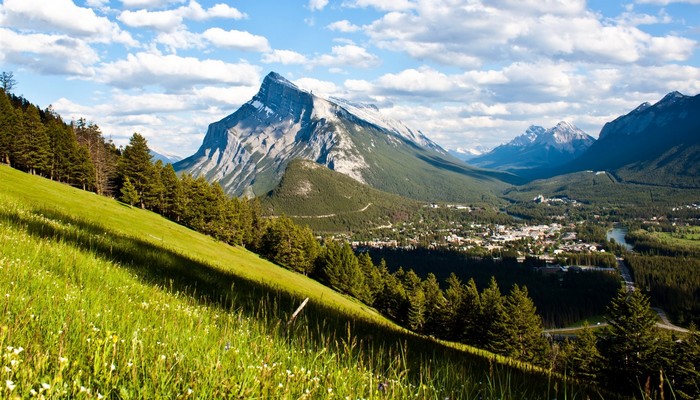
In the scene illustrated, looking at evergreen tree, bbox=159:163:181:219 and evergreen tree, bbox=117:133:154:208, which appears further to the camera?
evergreen tree, bbox=159:163:181:219

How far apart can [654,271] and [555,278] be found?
4305 cm

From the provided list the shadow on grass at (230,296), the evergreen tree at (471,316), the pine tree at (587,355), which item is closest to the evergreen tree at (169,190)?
the evergreen tree at (471,316)

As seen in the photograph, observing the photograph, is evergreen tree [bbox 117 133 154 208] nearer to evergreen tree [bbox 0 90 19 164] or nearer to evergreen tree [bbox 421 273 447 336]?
evergreen tree [bbox 0 90 19 164]

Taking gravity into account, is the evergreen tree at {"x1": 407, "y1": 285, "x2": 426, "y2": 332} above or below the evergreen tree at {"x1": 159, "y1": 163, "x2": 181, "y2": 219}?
below

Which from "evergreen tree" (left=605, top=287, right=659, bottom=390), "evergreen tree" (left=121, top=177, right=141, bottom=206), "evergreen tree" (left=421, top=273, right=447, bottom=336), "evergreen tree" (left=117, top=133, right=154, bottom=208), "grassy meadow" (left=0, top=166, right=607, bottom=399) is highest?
"evergreen tree" (left=117, top=133, right=154, bottom=208)

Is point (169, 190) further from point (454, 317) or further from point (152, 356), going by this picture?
point (152, 356)

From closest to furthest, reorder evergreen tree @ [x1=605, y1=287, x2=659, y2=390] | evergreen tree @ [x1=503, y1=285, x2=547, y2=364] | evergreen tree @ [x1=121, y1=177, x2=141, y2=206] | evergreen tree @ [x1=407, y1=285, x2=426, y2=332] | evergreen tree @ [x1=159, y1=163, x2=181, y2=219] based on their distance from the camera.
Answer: evergreen tree @ [x1=605, y1=287, x2=659, y2=390], evergreen tree @ [x1=503, y1=285, x2=547, y2=364], evergreen tree @ [x1=407, y1=285, x2=426, y2=332], evergreen tree @ [x1=121, y1=177, x2=141, y2=206], evergreen tree @ [x1=159, y1=163, x2=181, y2=219]

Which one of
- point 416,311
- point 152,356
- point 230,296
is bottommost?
point 416,311

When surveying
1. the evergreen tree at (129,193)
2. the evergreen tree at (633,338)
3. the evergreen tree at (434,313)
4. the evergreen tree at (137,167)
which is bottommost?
the evergreen tree at (434,313)

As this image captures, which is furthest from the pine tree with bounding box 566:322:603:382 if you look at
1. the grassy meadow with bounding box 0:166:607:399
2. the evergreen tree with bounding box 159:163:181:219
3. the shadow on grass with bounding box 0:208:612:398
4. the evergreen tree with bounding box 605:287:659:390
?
the evergreen tree with bounding box 159:163:181:219

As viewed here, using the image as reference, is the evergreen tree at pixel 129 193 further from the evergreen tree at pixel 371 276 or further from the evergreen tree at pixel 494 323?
the evergreen tree at pixel 494 323

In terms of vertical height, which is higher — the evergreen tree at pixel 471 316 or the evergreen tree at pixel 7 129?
the evergreen tree at pixel 7 129

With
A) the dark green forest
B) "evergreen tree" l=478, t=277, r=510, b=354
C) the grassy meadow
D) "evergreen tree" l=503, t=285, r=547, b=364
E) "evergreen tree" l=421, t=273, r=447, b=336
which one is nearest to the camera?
the grassy meadow

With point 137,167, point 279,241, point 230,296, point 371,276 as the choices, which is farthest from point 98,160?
point 230,296
